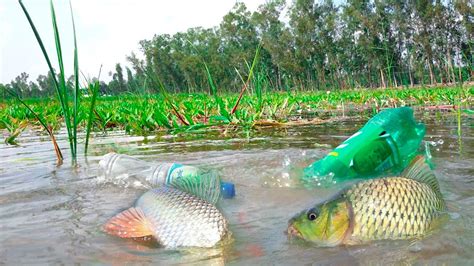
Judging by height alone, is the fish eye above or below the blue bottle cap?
above

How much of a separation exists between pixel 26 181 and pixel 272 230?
5.98ft

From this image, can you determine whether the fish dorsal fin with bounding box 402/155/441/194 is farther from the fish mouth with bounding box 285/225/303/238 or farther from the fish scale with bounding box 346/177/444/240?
the fish mouth with bounding box 285/225/303/238

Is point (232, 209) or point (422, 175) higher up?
point (422, 175)

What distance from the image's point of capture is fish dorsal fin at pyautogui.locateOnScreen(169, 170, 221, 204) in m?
1.76

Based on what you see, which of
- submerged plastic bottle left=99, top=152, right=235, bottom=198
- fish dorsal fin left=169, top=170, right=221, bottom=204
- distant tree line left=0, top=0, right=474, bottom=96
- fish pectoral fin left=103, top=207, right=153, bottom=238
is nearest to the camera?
fish pectoral fin left=103, top=207, right=153, bottom=238

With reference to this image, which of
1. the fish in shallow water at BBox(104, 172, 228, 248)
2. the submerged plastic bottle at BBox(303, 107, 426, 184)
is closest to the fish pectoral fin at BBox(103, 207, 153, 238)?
the fish in shallow water at BBox(104, 172, 228, 248)

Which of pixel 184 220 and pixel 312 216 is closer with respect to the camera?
pixel 312 216

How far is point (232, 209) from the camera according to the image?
6.51ft

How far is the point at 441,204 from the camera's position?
5.26ft

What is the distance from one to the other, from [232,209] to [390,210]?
75 centimetres

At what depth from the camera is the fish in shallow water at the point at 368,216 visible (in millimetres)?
1375

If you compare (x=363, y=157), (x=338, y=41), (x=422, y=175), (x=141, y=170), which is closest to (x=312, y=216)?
(x=422, y=175)

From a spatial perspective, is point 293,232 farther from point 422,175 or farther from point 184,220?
point 422,175

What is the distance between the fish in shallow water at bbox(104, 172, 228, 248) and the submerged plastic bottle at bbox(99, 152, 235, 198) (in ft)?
2.02
